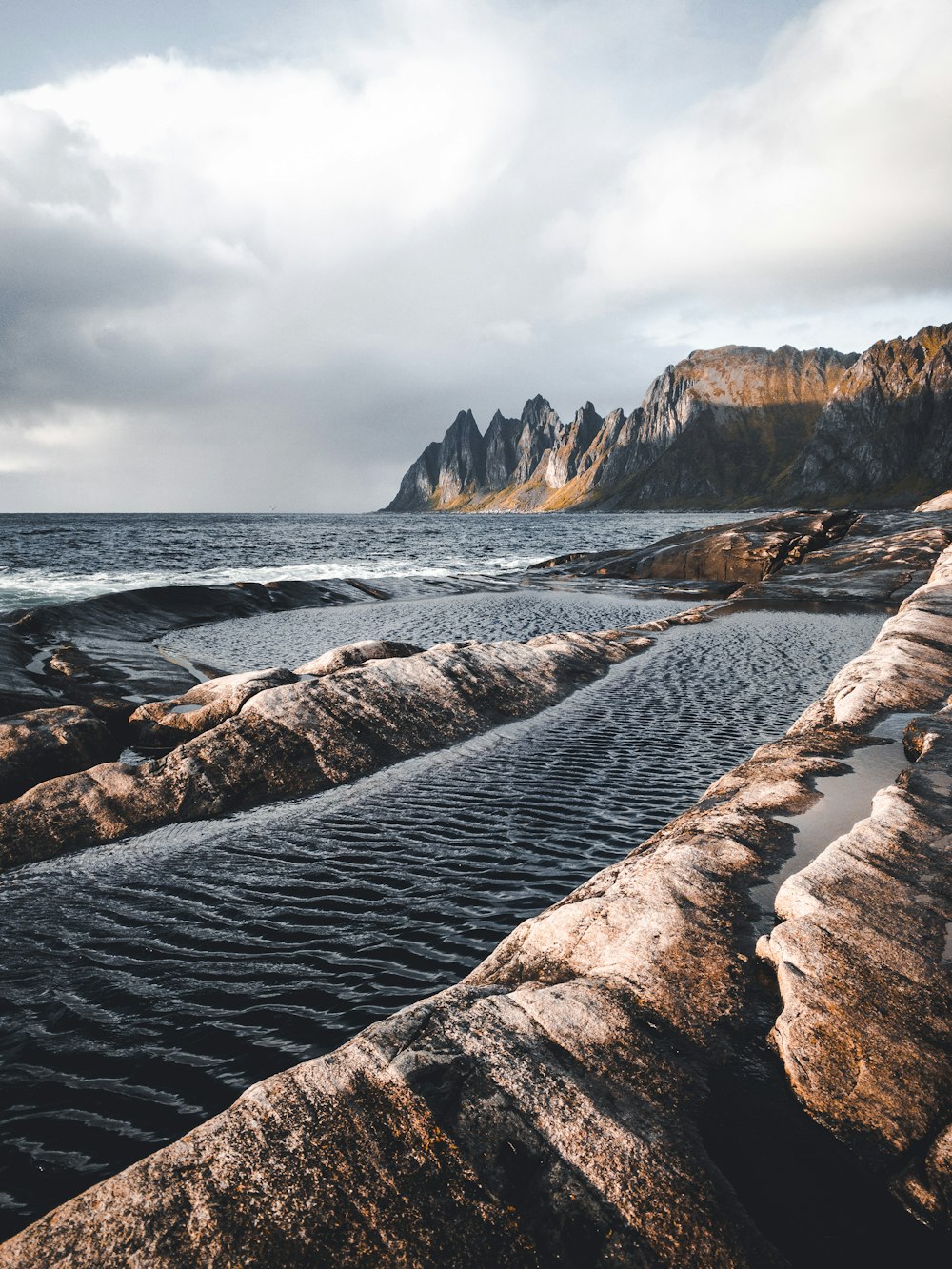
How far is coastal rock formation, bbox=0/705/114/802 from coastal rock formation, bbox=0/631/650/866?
150cm

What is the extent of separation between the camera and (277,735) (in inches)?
561

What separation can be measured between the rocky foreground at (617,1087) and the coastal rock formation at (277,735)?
802cm

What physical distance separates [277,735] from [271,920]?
6.07 m

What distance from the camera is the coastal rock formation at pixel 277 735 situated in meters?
11.6

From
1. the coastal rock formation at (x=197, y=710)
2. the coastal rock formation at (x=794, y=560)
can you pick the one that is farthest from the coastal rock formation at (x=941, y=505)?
the coastal rock formation at (x=197, y=710)

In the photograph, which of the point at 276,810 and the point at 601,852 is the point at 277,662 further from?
the point at 601,852

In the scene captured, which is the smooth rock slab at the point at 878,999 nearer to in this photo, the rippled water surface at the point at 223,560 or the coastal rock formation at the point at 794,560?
the coastal rock formation at the point at 794,560

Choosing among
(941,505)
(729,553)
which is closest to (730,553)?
(729,553)

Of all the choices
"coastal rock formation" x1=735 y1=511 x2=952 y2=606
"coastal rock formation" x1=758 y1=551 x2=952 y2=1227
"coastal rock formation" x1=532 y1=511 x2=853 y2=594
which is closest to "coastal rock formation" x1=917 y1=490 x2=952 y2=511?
"coastal rock formation" x1=532 y1=511 x2=853 y2=594

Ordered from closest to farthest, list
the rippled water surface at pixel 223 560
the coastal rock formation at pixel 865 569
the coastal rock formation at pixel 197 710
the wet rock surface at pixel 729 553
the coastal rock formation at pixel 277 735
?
the coastal rock formation at pixel 277 735 < the coastal rock formation at pixel 197 710 < the coastal rock formation at pixel 865 569 < the rippled water surface at pixel 223 560 < the wet rock surface at pixel 729 553

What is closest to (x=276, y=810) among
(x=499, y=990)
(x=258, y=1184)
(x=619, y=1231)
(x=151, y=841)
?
(x=151, y=841)

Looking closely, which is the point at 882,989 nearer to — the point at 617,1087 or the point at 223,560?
the point at 617,1087

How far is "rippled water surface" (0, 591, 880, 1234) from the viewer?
5742mm

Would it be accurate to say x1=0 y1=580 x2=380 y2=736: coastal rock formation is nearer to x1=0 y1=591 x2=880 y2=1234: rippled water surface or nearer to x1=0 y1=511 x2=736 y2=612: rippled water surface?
x1=0 y1=591 x2=880 y2=1234: rippled water surface
